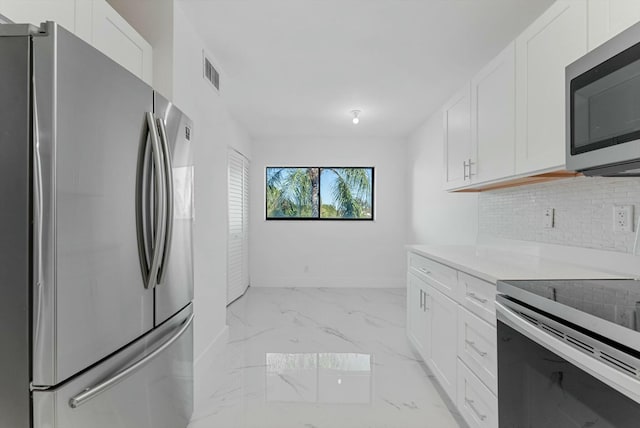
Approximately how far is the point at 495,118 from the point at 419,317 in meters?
1.50

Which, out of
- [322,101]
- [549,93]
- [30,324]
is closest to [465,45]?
[549,93]

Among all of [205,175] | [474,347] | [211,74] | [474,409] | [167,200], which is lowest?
[474,409]

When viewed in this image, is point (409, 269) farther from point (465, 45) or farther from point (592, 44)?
point (592, 44)

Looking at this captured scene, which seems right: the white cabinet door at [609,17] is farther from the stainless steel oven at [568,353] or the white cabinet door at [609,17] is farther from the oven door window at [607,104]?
the stainless steel oven at [568,353]

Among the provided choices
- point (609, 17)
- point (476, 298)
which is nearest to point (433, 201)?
point (476, 298)

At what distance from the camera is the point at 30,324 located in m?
0.95

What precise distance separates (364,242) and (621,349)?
16.7ft

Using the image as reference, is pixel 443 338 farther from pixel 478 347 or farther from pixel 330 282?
pixel 330 282

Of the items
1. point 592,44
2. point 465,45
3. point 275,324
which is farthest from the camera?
point 275,324

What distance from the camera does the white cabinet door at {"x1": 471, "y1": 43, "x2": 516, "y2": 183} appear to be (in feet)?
6.72

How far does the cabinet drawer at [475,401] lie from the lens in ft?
5.11

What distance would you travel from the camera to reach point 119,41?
1817 millimetres

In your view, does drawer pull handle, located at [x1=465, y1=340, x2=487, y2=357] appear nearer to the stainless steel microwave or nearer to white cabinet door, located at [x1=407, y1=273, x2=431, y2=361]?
white cabinet door, located at [x1=407, y1=273, x2=431, y2=361]

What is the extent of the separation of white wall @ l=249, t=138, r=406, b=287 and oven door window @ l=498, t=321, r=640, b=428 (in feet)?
14.7
